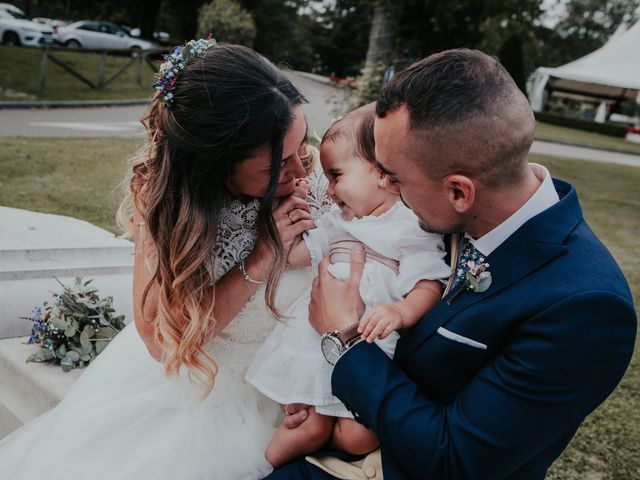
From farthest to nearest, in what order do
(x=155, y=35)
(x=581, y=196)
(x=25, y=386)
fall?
(x=155, y=35)
(x=581, y=196)
(x=25, y=386)

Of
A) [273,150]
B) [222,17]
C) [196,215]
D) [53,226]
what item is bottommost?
[222,17]

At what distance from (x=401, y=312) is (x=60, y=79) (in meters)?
19.6

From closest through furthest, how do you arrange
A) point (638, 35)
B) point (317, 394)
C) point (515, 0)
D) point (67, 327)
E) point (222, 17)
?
1. point (317, 394)
2. point (67, 327)
3. point (515, 0)
4. point (222, 17)
5. point (638, 35)

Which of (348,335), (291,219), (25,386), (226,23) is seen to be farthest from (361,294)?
(226,23)

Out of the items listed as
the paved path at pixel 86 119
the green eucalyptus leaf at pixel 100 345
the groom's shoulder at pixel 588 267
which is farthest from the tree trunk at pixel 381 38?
the groom's shoulder at pixel 588 267

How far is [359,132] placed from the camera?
241 centimetres

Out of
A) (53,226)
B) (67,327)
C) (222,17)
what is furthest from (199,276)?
(222,17)

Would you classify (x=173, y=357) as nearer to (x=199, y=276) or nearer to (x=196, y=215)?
(x=199, y=276)

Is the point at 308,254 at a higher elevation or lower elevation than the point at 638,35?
higher

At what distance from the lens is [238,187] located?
7.70 ft

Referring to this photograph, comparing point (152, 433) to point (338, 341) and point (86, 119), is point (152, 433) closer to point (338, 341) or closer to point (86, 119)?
point (338, 341)

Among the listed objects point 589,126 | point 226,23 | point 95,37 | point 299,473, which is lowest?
point 589,126

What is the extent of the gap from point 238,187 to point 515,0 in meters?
12.5

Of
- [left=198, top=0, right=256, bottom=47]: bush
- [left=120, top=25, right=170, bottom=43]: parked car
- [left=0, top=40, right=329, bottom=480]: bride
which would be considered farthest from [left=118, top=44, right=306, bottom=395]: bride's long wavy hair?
[left=120, top=25, right=170, bottom=43]: parked car
